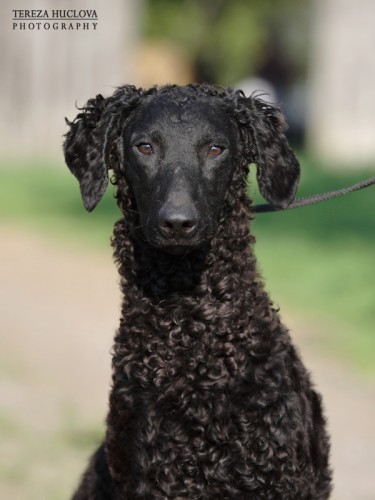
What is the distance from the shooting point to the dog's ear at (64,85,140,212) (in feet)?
15.7

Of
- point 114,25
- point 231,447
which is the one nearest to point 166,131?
point 231,447

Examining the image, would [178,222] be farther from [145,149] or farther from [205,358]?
[205,358]

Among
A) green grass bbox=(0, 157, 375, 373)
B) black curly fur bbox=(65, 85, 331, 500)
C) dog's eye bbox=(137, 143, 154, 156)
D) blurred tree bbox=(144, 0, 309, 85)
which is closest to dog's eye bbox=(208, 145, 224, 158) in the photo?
black curly fur bbox=(65, 85, 331, 500)

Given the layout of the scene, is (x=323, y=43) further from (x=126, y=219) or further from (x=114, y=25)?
(x=126, y=219)

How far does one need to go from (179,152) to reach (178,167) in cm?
8

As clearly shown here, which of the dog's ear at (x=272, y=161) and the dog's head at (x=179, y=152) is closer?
the dog's head at (x=179, y=152)

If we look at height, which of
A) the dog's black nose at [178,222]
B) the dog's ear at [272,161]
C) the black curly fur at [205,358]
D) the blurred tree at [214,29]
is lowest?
the blurred tree at [214,29]

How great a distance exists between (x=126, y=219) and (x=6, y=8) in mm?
17647

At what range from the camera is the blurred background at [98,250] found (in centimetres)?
705

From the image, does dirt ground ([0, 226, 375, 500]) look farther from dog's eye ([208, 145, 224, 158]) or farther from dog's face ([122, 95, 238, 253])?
dog's eye ([208, 145, 224, 158])

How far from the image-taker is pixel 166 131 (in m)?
4.58

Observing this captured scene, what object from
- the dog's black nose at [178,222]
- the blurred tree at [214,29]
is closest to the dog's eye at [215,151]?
the dog's black nose at [178,222]

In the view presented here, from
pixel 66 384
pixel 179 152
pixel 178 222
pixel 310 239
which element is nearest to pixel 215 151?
pixel 179 152

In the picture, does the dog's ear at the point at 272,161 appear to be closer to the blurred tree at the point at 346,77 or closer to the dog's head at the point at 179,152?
the dog's head at the point at 179,152
